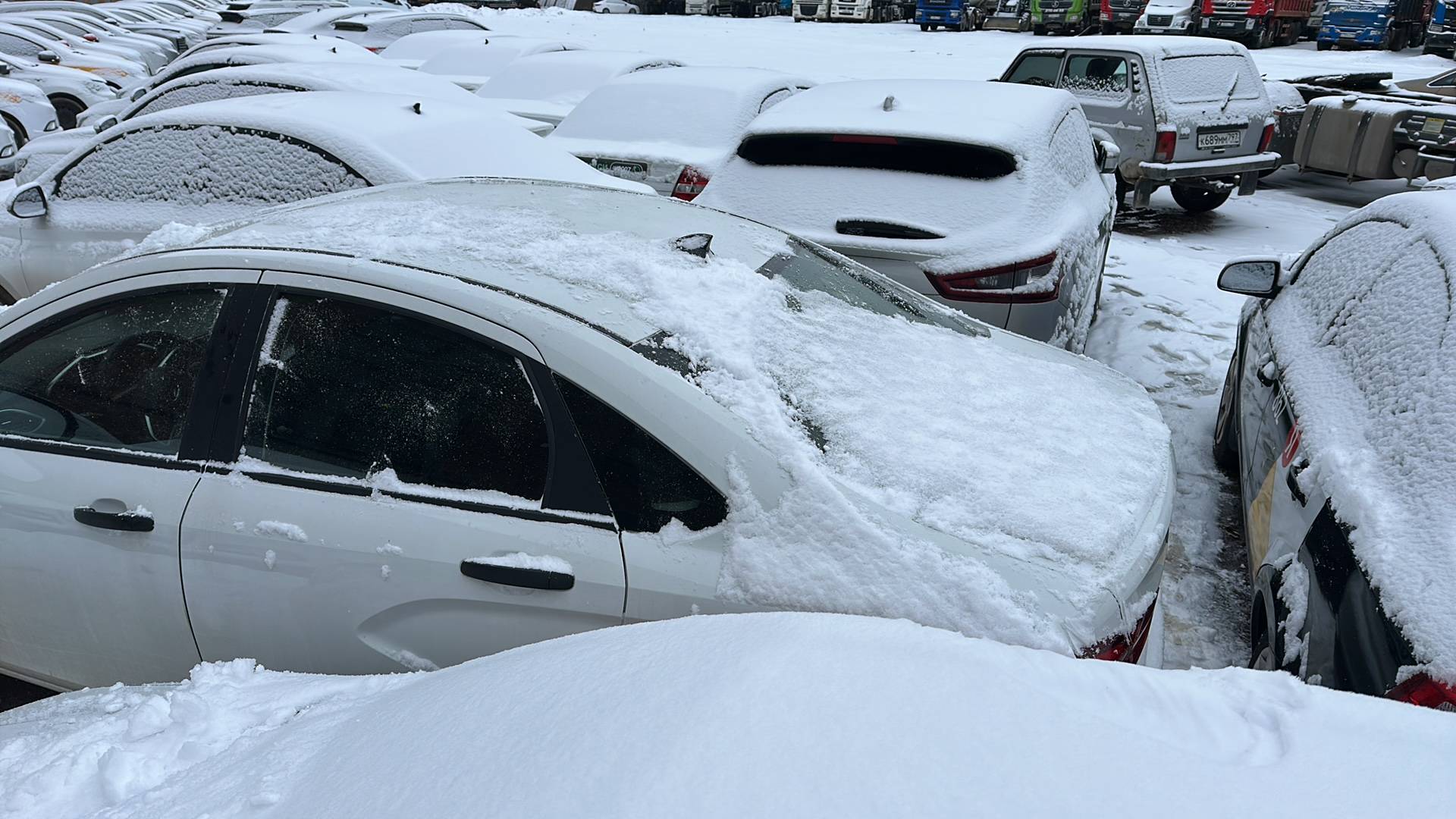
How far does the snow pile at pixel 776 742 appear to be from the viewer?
127 cm

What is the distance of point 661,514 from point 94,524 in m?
1.47

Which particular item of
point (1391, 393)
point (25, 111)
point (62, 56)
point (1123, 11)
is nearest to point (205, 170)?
point (1391, 393)

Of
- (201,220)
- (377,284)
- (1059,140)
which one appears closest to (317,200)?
(377,284)

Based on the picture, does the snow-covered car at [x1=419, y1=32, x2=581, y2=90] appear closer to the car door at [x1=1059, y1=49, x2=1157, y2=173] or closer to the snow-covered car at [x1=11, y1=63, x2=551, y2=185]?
the snow-covered car at [x1=11, y1=63, x2=551, y2=185]

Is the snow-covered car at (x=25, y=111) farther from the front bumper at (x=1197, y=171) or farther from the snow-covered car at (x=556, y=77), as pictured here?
the front bumper at (x=1197, y=171)

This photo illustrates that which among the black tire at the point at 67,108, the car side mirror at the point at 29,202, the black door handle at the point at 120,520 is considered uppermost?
the car side mirror at the point at 29,202

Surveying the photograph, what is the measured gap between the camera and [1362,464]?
101 inches

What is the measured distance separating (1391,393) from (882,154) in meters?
2.72

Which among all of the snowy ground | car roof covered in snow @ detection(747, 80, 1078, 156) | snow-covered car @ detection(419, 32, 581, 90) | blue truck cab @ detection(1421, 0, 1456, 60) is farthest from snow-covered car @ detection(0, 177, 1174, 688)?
blue truck cab @ detection(1421, 0, 1456, 60)

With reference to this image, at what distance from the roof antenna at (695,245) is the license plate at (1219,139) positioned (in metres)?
8.72

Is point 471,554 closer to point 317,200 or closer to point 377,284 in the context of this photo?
point 377,284

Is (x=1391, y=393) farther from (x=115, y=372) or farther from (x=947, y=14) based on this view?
(x=947, y=14)

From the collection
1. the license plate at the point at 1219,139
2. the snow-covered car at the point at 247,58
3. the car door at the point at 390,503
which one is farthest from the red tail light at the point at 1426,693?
the license plate at the point at 1219,139

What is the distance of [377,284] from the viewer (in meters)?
2.36
